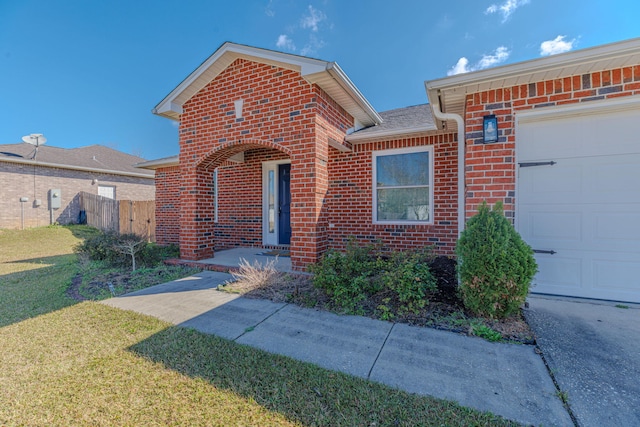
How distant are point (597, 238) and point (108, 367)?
5718 millimetres

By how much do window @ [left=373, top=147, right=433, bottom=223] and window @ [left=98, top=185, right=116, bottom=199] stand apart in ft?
57.6

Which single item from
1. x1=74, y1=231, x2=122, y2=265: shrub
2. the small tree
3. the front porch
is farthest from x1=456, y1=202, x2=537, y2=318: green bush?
x1=74, y1=231, x2=122, y2=265: shrub

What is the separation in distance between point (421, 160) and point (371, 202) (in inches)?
56.7

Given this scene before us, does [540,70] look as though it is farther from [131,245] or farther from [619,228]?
[131,245]

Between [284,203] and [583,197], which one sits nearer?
[583,197]

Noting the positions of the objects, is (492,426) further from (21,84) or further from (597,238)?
(21,84)

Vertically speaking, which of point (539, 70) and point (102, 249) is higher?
point (539, 70)

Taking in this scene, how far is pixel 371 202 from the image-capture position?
21.9 ft

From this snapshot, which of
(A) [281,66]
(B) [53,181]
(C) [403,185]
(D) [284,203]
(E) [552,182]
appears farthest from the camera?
(B) [53,181]

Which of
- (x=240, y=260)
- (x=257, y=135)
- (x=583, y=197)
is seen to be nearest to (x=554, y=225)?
(x=583, y=197)

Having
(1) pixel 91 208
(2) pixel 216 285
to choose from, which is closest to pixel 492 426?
(2) pixel 216 285

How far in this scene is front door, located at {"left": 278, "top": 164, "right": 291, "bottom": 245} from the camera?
7887 millimetres

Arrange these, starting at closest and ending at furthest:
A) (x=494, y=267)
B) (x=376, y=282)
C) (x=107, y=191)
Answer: (x=494, y=267)
(x=376, y=282)
(x=107, y=191)

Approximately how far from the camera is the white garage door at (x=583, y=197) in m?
3.55
